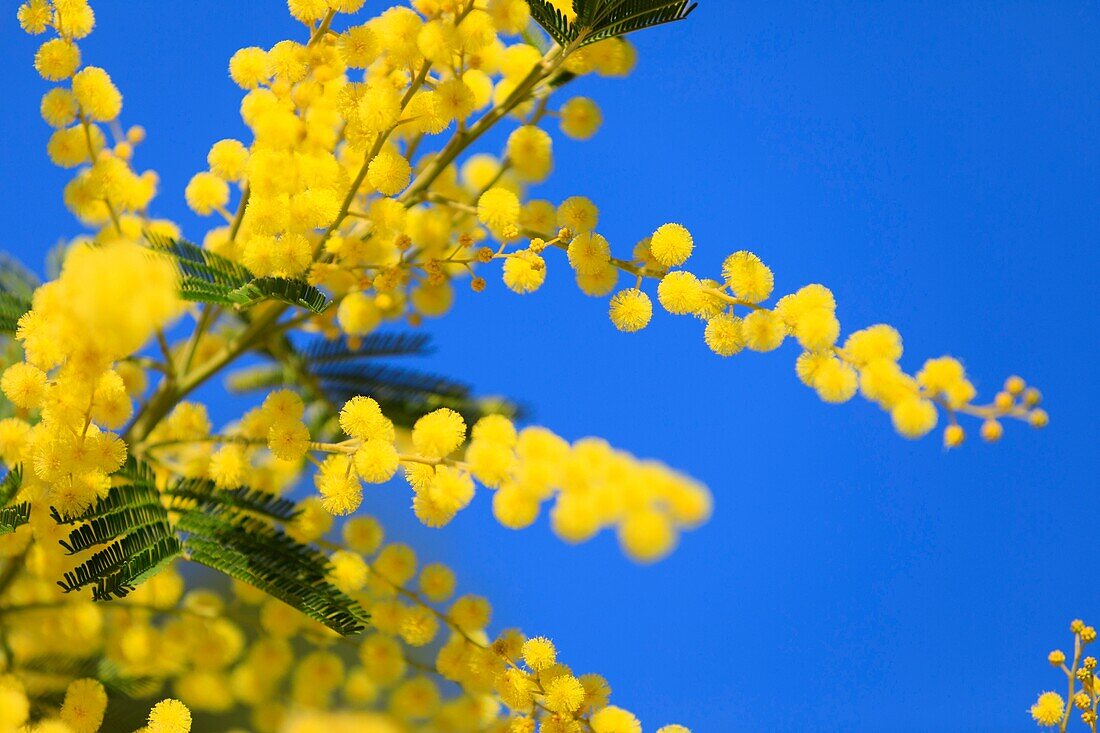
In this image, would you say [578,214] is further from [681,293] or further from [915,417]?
[915,417]

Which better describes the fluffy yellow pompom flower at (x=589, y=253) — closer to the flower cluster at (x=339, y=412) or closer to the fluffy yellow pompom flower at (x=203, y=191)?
the flower cluster at (x=339, y=412)

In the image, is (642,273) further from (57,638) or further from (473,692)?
(57,638)

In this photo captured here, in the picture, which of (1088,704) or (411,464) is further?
(1088,704)

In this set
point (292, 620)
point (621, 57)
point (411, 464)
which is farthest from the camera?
point (292, 620)

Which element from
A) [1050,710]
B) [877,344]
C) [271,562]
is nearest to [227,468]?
[271,562]

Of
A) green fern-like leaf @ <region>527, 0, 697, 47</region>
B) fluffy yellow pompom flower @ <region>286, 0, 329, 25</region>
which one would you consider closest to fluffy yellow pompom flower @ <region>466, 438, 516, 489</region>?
green fern-like leaf @ <region>527, 0, 697, 47</region>

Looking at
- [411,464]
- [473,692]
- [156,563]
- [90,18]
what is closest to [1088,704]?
[473,692]
